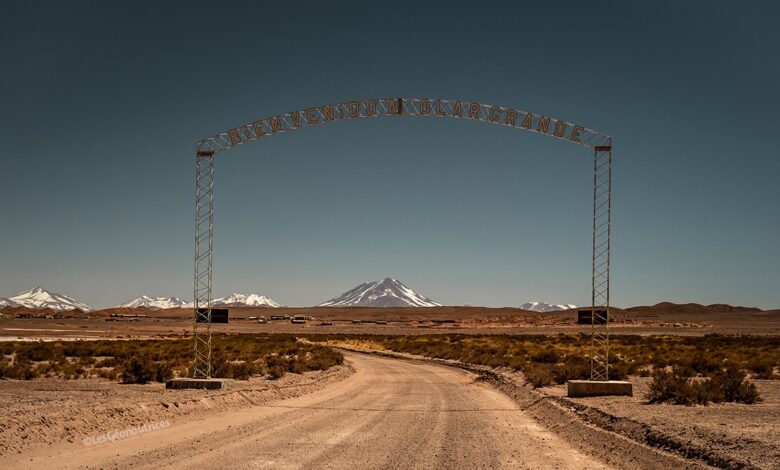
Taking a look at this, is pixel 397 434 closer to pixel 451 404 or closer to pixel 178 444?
pixel 178 444

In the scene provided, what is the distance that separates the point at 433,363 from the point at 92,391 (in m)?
29.8

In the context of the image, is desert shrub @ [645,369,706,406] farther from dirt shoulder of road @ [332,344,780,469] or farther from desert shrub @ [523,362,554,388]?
desert shrub @ [523,362,554,388]

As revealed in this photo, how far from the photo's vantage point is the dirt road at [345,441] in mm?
12672

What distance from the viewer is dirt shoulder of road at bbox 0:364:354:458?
14875mm

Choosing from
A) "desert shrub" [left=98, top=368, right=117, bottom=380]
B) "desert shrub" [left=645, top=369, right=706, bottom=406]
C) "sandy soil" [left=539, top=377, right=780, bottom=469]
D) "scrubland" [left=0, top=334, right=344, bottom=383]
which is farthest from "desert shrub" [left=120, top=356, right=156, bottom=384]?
"desert shrub" [left=645, top=369, right=706, bottom=406]

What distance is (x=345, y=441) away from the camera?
1499 centimetres

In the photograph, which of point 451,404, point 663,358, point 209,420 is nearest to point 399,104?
point 451,404

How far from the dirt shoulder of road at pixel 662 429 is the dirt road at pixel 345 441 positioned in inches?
30.9

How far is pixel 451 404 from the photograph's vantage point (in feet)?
76.8

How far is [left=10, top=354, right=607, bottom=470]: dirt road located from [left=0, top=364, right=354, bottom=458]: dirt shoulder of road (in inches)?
25.8

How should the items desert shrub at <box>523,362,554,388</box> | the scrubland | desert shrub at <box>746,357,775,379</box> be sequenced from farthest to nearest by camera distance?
desert shrub at <box>746,357,775,379</box> < the scrubland < desert shrub at <box>523,362,554,388</box>

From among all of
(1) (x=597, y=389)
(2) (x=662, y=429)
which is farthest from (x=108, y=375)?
(2) (x=662, y=429)

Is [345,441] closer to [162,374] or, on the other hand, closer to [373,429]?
[373,429]

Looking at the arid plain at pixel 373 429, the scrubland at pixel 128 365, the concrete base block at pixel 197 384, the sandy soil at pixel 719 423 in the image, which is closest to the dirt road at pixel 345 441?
the arid plain at pixel 373 429
